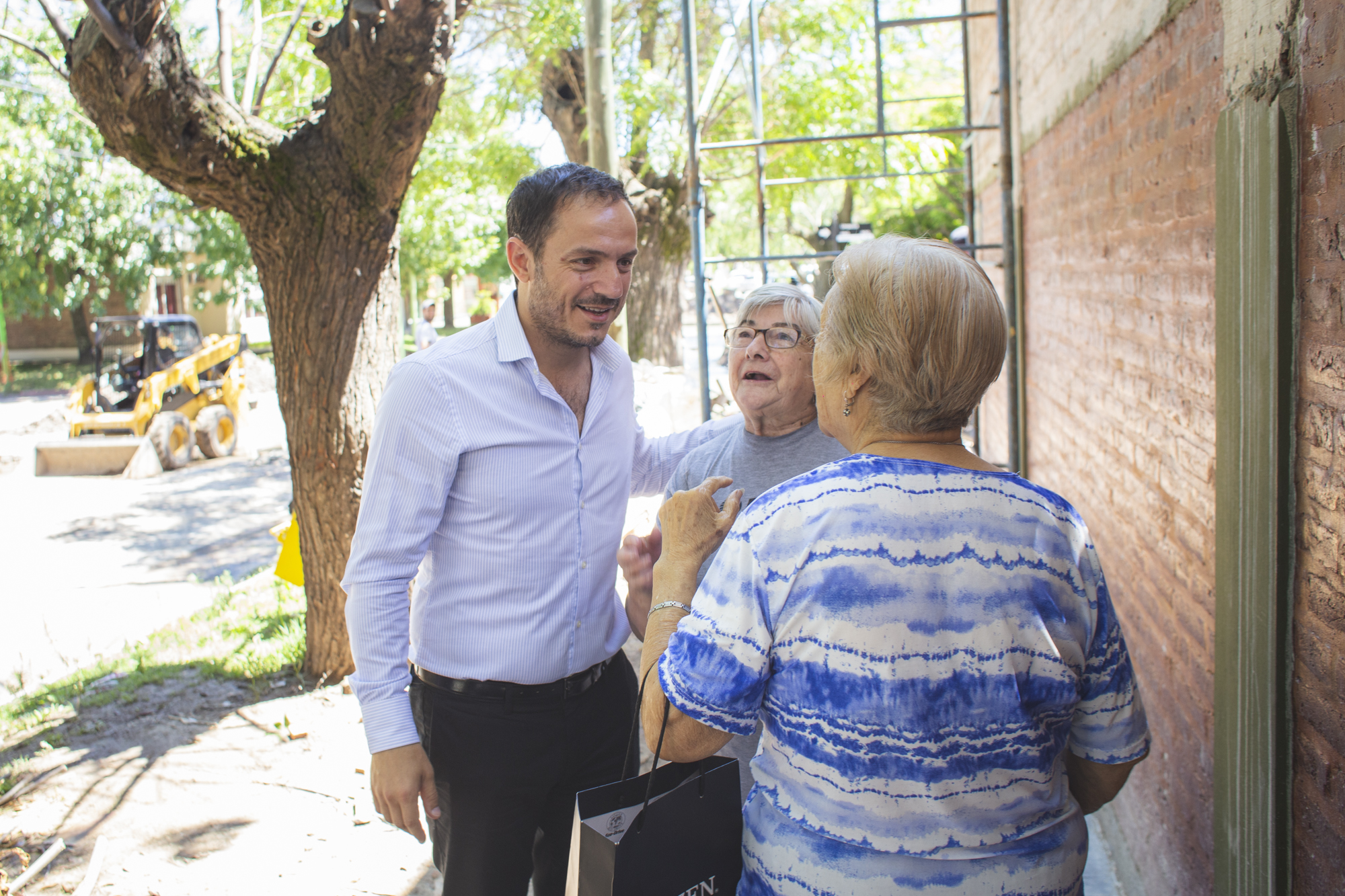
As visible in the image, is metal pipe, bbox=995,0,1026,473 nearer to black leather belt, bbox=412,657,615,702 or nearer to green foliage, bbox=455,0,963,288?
green foliage, bbox=455,0,963,288

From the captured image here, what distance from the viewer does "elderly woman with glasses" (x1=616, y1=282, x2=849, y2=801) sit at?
2258 millimetres

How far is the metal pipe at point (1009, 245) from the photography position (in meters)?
5.41

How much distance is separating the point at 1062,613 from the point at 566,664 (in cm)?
118

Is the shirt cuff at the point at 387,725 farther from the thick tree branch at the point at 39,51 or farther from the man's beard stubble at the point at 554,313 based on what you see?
the thick tree branch at the point at 39,51

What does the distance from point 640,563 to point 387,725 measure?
61 centimetres

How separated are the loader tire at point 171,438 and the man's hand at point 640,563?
12749 millimetres

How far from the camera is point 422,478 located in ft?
6.61

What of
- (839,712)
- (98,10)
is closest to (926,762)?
(839,712)

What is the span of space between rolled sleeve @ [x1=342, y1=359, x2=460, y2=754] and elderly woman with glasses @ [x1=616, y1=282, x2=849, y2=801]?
516 millimetres

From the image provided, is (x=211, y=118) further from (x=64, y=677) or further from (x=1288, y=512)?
(x=1288, y=512)

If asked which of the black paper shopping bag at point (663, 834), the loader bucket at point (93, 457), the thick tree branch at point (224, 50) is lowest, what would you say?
the loader bucket at point (93, 457)

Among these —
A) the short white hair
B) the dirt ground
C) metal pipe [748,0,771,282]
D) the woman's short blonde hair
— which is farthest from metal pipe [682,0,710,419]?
the woman's short blonde hair

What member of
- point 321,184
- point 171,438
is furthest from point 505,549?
point 171,438

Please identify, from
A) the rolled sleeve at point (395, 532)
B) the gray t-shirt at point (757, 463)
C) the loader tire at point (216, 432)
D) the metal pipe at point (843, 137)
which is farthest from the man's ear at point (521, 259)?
the loader tire at point (216, 432)
